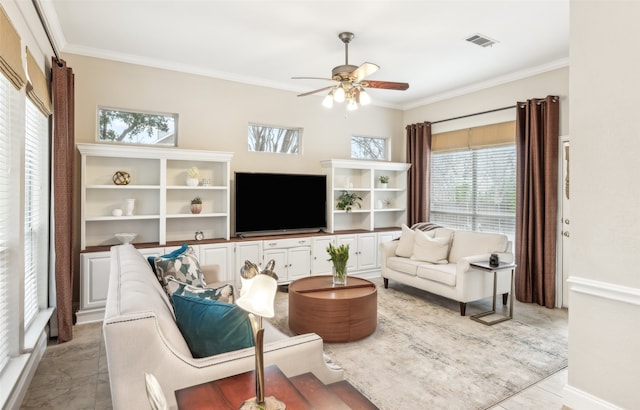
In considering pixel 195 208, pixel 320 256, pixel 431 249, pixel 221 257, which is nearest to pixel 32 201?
pixel 195 208

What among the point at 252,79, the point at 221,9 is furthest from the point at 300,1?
the point at 252,79

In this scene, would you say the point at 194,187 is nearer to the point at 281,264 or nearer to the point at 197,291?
the point at 281,264

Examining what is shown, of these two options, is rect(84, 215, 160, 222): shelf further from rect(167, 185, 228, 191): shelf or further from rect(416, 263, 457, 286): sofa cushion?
rect(416, 263, 457, 286): sofa cushion

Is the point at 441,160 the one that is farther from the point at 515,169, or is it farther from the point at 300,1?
the point at 300,1

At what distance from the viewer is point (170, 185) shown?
4.63m

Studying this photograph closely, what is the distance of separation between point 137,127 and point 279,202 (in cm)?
210

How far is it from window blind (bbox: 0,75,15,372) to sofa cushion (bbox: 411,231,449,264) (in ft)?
13.8

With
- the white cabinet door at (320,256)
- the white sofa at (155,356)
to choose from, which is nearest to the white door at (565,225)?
the white cabinet door at (320,256)

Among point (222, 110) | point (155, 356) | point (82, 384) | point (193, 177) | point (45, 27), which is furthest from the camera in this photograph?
point (222, 110)

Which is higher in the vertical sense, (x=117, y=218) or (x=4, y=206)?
(x=4, y=206)

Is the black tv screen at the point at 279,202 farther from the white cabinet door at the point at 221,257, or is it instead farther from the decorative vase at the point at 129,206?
the decorative vase at the point at 129,206

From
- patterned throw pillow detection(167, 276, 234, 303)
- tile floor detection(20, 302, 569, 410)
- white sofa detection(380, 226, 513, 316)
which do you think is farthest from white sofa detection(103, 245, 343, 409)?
white sofa detection(380, 226, 513, 316)

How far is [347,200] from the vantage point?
5.91 meters

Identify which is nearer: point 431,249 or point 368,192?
point 431,249
